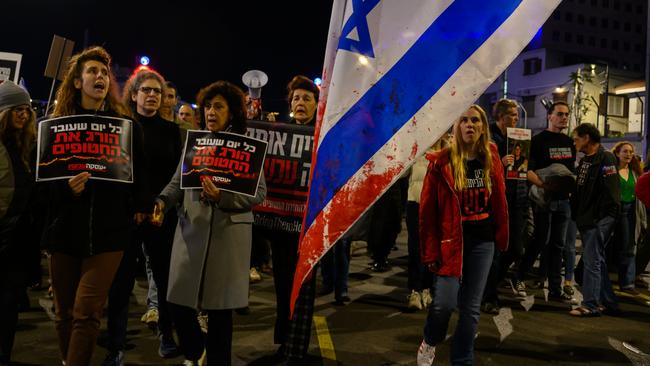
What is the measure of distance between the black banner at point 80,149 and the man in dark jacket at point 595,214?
17.2 ft

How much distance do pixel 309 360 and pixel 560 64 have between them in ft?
215

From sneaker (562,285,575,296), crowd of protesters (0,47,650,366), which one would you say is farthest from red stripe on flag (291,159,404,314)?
sneaker (562,285,575,296)

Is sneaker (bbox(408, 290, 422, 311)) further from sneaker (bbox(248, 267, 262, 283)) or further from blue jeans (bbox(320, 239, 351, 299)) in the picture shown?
sneaker (bbox(248, 267, 262, 283))

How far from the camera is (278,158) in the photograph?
489 cm

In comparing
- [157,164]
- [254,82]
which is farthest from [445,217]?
[254,82]

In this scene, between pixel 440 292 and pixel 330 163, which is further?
pixel 440 292

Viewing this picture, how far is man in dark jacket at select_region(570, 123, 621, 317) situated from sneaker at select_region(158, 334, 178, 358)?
4497 mm

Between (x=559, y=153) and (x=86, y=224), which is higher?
(x=559, y=153)

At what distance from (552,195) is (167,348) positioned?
16.5ft

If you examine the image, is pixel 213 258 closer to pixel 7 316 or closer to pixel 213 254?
pixel 213 254

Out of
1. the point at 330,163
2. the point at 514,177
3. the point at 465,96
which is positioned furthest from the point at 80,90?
the point at 514,177

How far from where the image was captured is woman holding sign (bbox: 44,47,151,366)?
3584 mm

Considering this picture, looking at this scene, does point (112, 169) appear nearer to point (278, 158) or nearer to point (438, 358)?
point (278, 158)

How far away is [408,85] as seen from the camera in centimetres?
171
